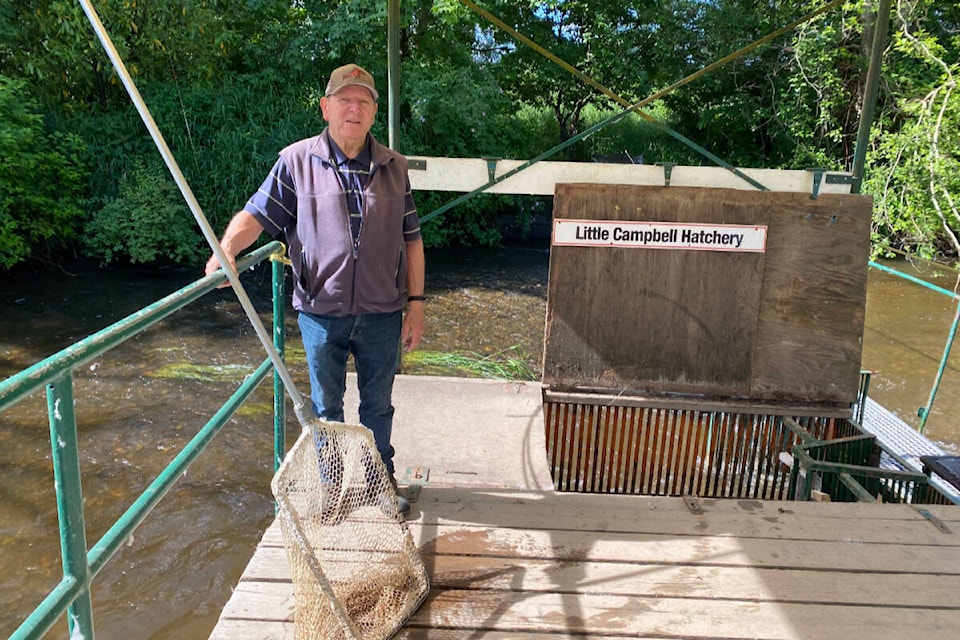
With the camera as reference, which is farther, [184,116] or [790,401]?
[184,116]

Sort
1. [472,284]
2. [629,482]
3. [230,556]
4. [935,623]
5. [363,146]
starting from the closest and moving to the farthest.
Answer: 1. [935,623]
2. [363,146]
3. [629,482]
4. [230,556]
5. [472,284]

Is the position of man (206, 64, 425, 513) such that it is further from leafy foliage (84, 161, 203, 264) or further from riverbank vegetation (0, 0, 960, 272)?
leafy foliage (84, 161, 203, 264)

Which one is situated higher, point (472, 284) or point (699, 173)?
point (699, 173)

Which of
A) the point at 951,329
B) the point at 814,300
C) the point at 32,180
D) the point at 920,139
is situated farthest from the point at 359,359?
the point at 920,139

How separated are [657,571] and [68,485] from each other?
1.95 metres

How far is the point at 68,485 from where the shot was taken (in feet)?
5.51

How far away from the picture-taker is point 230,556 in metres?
5.55

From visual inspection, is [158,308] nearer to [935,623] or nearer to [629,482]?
[935,623]

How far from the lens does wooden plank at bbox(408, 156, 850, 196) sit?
451cm

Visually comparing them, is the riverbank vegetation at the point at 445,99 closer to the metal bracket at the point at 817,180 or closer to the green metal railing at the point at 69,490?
the metal bracket at the point at 817,180

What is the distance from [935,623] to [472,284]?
10.7 m

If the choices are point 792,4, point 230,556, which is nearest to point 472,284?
point 230,556

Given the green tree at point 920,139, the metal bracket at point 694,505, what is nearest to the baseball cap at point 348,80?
the metal bracket at point 694,505

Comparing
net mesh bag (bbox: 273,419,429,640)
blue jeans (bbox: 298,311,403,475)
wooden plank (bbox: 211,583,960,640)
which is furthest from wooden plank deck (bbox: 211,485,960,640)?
blue jeans (bbox: 298,311,403,475)
